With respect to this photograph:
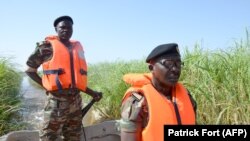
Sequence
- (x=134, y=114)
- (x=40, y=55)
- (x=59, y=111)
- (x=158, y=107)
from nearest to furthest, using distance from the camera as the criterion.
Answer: (x=134, y=114)
(x=158, y=107)
(x=59, y=111)
(x=40, y=55)

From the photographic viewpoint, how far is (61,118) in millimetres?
4609

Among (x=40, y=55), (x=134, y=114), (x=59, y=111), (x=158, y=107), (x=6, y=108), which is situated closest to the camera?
(x=134, y=114)

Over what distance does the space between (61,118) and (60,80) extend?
1.50ft

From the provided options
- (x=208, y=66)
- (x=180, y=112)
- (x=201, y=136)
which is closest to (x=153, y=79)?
(x=180, y=112)

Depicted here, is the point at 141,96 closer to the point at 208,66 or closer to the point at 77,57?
the point at 77,57

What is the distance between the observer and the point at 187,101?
2.63 m

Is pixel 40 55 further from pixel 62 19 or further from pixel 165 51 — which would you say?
pixel 165 51

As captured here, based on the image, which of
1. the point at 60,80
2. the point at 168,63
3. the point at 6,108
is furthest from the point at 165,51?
the point at 6,108

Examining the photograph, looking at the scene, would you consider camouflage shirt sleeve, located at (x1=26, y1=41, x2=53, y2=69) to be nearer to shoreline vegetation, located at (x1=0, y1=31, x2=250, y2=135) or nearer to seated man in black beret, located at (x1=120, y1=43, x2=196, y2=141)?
shoreline vegetation, located at (x1=0, y1=31, x2=250, y2=135)

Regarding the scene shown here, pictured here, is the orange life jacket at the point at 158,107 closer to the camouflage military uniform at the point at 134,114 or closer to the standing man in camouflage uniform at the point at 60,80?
the camouflage military uniform at the point at 134,114

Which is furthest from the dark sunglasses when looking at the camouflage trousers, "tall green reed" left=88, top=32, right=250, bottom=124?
the camouflage trousers

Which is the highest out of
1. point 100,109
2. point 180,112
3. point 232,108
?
point 180,112

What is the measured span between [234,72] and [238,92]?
0.29m

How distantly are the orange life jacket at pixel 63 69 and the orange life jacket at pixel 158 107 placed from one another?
2.07 meters
